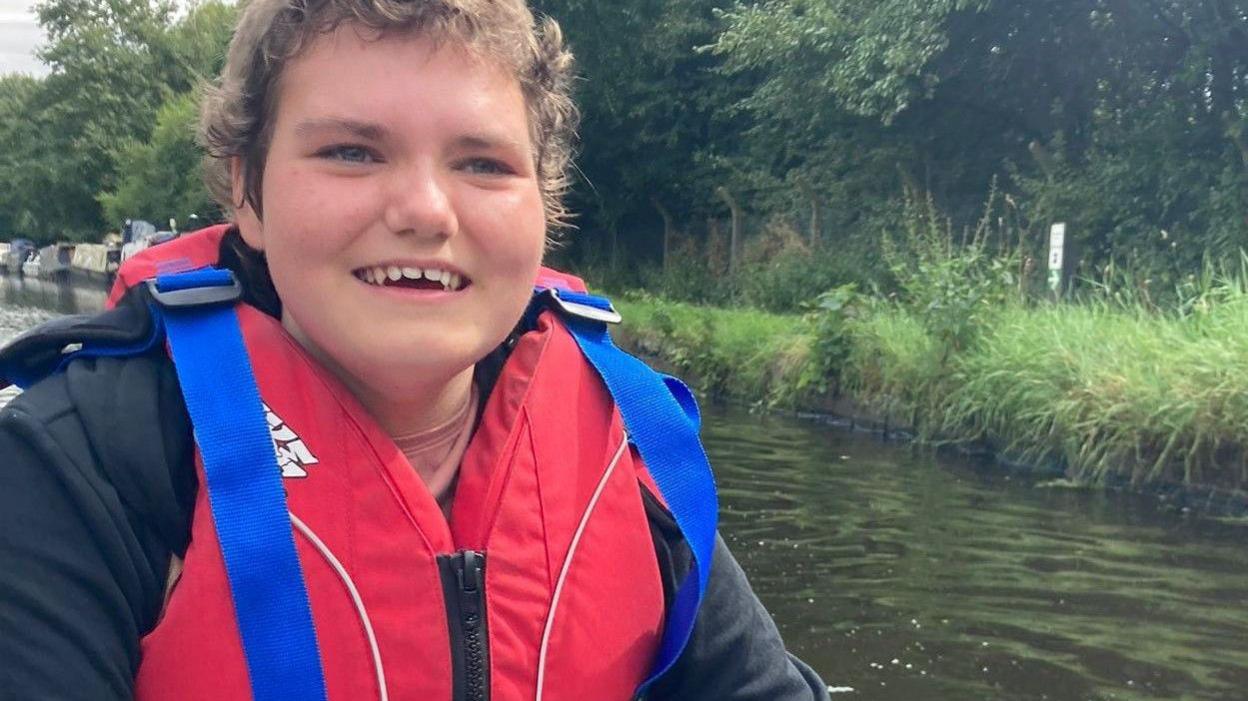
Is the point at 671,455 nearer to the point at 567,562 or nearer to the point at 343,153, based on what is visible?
the point at 567,562

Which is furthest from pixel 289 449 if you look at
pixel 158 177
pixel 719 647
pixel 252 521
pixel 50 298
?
pixel 158 177

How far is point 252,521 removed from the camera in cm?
122

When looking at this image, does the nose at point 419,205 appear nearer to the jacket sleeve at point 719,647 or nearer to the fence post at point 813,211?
the jacket sleeve at point 719,647

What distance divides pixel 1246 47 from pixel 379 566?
42.0 feet

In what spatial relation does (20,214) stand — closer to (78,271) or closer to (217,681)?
(78,271)

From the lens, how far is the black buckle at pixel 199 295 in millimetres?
1282

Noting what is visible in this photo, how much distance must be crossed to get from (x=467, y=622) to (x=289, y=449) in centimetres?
25

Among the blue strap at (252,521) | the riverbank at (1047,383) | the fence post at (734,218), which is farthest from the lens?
the fence post at (734,218)

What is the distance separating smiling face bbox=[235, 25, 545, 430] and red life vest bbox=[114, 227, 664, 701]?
0.28 ft

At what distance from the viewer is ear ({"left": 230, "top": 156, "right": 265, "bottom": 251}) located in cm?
141

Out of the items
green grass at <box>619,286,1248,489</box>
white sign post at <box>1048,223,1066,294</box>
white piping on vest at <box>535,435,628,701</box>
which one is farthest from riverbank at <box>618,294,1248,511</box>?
white piping on vest at <box>535,435,628,701</box>

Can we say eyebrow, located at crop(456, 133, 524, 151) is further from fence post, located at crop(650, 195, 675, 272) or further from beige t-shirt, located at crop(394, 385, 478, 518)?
fence post, located at crop(650, 195, 675, 272)

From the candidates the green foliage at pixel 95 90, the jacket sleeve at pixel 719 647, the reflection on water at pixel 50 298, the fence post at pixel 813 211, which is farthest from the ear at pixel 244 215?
the green foliage at pixel 95 90

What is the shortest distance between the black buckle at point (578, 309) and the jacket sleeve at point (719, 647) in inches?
9.7
